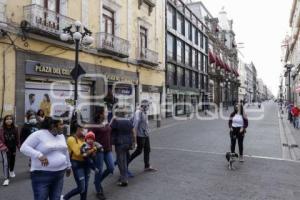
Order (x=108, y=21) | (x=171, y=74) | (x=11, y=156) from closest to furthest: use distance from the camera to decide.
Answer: (x=11, y=156)
(x=108, y=21)
(x=171, y=74)

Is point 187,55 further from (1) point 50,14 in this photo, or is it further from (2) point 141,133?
(2) point 141,133

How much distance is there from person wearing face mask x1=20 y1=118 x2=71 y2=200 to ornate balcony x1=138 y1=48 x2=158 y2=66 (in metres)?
19.8

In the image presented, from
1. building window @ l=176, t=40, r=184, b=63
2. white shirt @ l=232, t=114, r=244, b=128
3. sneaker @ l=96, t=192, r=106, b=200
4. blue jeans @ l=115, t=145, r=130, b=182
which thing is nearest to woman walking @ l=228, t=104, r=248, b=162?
white shirt @ l=232, t=114, r=244, b=128

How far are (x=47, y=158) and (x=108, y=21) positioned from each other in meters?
17.6

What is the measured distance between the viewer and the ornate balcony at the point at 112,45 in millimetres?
19094

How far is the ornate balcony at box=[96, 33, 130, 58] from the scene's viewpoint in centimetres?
1909

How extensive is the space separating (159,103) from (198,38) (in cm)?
1552

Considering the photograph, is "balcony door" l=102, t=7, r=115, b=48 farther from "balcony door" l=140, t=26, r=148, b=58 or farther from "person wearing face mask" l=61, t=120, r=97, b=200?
"person wearing face mask" l=61, t=120, r=97, b=200

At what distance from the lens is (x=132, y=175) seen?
813cm

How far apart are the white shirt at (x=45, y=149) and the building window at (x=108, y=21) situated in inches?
645

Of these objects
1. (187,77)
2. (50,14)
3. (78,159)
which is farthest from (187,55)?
(78,159)

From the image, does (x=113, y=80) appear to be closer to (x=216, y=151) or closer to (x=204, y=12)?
(x=216, y=151)

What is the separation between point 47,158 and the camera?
14.4 ft

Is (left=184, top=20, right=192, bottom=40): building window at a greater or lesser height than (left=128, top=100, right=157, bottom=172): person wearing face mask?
greater
